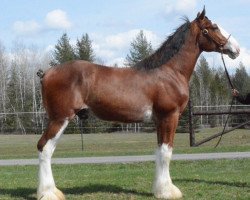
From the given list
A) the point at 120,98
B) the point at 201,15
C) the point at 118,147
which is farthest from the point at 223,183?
the point at 118,147

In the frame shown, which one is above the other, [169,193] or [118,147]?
[118,147]

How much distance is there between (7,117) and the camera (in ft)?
144

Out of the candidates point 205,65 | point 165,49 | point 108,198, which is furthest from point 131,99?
point 205,65

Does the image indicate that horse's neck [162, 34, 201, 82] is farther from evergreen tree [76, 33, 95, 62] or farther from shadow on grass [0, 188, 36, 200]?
evergreen tree [76, 33, 95, 62]

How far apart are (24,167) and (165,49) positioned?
7.31 meters

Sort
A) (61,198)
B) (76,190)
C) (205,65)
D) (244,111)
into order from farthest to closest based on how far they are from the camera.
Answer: (205,65) → (244,111) → (76,190) → (61,198)

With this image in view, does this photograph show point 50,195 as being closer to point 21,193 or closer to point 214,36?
point 21,193

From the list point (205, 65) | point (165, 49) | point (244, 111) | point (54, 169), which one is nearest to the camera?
point (165, 49)

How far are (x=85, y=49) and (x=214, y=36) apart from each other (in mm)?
53965

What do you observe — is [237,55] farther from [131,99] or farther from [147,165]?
[147,165]

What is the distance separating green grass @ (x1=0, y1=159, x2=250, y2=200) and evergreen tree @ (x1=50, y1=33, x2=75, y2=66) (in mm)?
47613

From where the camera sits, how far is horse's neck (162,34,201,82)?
795 centimetres

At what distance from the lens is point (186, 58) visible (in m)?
Answer: 7.98

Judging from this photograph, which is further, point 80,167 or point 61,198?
point 80,167
